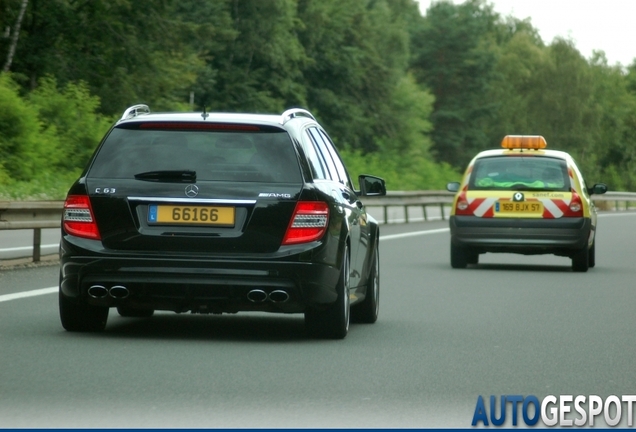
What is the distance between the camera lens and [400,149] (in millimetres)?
93375

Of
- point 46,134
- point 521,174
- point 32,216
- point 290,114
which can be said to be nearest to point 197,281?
point 290,114

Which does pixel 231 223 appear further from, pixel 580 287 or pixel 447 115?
pixel 447 115

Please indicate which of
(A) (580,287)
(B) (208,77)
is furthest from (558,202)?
(B) (208,77)

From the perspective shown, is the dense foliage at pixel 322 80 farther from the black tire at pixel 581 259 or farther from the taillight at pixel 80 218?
the taillight at pixel 80 218

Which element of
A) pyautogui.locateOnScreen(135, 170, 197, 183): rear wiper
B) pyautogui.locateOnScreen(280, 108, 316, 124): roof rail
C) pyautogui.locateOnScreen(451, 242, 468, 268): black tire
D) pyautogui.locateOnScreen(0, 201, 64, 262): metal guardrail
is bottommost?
pyautogui.locateOnScreen(451, 242, 468, 268): black tire

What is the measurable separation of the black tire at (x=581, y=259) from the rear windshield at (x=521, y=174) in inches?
31.9

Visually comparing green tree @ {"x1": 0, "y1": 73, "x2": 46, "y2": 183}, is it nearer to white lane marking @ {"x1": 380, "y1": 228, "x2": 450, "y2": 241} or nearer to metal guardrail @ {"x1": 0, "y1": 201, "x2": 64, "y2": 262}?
white lane marking @ {"x1": 380, "y1": 228, "x2": 450, "y2": 241}

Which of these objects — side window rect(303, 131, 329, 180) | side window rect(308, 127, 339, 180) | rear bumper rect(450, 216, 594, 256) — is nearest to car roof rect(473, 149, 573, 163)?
rear bumper rect(450, 216, 594, 256)

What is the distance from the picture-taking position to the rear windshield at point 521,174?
20.3 metres

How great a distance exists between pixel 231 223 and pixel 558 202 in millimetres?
10613

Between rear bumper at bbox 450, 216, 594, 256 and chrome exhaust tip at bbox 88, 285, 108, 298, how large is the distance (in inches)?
414

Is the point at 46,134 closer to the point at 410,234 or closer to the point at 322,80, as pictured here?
the point at 410,234

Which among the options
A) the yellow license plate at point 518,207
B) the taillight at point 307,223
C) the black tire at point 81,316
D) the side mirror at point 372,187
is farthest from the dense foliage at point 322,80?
the taillight at point 307,223

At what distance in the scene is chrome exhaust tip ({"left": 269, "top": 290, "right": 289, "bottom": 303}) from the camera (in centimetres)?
1014
